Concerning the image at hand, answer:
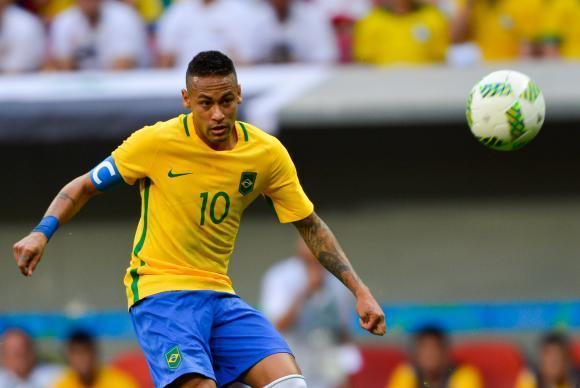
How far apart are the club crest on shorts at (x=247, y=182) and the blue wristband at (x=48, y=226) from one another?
981mm

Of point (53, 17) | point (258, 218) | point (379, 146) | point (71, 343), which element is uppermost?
point (53, 17)

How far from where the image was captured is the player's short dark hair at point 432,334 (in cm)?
1102

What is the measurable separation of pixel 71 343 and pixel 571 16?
5.32 m

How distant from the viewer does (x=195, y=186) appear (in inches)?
259

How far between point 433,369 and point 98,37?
4.31 metres

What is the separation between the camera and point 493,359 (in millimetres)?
11625

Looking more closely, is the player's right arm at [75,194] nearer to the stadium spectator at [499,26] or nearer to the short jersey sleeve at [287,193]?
the short jersey sleeve at [287,193]

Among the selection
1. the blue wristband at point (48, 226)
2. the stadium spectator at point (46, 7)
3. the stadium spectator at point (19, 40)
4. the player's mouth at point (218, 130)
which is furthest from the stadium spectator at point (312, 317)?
the blue wristband at point (48, 226)

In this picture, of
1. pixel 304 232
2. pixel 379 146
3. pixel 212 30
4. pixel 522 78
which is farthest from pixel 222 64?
pixel 379 146

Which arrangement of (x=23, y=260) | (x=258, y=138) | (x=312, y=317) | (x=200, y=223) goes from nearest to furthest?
(x=23, y=260) → (x=200, y=223) → (x=258, y=138) → (x=312, y=317)

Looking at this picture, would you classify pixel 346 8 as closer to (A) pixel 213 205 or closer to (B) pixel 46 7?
(B) pixel 46 7

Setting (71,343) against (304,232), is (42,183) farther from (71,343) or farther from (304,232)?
(304,232)

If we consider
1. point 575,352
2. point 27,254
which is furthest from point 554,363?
point 27,254

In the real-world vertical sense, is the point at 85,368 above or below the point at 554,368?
below
